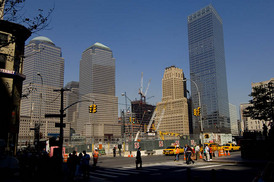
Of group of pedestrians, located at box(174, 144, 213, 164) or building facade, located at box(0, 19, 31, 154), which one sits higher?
building facade, located at box(0, 19, 31, 154)

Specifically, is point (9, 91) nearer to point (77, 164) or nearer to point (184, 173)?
point (77, 164)

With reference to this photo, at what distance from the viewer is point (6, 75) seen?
29578mm

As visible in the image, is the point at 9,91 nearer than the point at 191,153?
No

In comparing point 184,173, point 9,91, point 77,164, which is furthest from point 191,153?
point 9,91

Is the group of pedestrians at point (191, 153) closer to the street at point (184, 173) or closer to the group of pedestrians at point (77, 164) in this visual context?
the street at point (184, 173)

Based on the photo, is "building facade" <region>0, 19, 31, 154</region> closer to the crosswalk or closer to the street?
the street

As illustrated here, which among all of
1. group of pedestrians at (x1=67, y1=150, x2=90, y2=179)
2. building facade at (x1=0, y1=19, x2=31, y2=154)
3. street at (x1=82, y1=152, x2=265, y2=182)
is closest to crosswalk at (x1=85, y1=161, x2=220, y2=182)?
street at (x1=82, y1=152, x2=265, y2=182)

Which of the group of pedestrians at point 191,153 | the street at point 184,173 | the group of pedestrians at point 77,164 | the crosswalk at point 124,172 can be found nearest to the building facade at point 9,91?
the street at point 184,173

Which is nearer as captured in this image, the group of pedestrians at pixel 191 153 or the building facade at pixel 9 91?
the group of pedestrians at pixel 191 153

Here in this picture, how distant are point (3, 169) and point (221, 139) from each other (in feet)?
223

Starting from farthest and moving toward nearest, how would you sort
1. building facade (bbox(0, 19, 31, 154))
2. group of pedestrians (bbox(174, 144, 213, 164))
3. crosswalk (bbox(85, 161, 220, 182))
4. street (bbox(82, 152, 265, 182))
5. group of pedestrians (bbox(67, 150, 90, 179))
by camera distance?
1. building facade (bbox(0, 19, 31, 154))
2. group of pedestrians (bbox(174, 144, 213, 164))
3. crosswalk (bbox(85, 161, 220, 182))
4. group of pedestrians (bbox(67, 150, 90, 179))
5. street (bbox(82, 152, 265, 182))

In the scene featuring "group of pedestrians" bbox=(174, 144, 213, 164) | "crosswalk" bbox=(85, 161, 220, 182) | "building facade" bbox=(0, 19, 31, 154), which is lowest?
"crosswalk" bbox=(85, 161, 220, 182)

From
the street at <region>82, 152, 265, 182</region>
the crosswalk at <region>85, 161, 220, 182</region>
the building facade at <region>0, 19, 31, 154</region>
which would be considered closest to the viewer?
the street at <region>82, 152, 265, 182</region>

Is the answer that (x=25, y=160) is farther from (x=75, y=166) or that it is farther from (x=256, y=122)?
(x=256, y=122)
